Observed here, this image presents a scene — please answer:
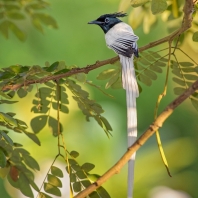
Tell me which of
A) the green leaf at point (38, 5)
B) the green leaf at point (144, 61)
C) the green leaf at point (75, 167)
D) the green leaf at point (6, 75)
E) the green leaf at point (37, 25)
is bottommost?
the green leaf at point (75, 167)

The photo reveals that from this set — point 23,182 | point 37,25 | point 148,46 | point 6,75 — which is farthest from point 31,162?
point 37,25

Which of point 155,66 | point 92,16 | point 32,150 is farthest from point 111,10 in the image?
point 155,66

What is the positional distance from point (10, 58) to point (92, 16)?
27cm

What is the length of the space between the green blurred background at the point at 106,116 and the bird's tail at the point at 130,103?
816 mm

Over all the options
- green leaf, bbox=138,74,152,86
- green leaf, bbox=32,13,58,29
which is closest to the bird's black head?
green leaf, bbox=138,74,152,86

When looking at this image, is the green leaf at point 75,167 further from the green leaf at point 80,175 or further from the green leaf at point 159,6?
the green leaf at point 159,6

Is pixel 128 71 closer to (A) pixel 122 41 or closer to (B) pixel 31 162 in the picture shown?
(A) pixel 122 41

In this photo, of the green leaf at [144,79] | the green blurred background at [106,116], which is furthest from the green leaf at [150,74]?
the green blurred background at [106,116]

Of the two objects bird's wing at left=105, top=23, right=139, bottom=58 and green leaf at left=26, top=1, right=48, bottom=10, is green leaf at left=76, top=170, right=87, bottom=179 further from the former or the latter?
green leaf at left=26, top=1, right=48, bottom=10

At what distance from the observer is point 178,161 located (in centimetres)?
148

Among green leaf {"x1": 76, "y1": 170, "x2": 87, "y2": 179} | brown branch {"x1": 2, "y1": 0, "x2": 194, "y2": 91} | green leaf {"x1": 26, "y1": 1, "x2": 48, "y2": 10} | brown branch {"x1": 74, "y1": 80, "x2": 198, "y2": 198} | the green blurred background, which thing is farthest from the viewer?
the green blurred background

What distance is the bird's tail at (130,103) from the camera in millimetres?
507

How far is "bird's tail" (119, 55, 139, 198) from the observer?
0.51m

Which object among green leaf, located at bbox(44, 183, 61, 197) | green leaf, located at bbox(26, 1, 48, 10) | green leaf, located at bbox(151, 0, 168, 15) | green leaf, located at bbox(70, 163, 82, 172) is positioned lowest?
green leaf, located at bbox(44, 183, 61, 197)
